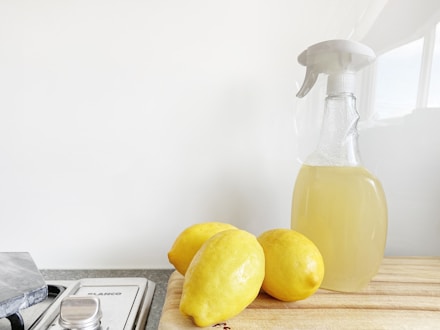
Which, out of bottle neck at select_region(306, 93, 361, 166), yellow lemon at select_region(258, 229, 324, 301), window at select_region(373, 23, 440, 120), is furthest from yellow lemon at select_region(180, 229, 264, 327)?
window at select_region(373, 23, 440, 120)

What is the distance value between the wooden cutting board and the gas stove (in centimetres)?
5

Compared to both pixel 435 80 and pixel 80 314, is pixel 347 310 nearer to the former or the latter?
pixel 80 314

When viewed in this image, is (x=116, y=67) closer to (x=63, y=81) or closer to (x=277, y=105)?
(x=63, y=81)

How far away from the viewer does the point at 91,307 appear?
0.35m

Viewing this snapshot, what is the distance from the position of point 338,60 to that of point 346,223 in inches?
8.7

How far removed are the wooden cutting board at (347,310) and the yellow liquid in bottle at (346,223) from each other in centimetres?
3

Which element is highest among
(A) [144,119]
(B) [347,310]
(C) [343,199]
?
(A) [144,119]

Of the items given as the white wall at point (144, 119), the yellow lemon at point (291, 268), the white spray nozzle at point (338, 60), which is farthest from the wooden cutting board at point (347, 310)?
the white spray nozzle at point (338, 60)

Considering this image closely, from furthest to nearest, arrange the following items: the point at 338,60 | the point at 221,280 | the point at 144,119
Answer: the point at 144,119, the point at 338,60, the point at 221,280

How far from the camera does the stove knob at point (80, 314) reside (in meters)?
0.34

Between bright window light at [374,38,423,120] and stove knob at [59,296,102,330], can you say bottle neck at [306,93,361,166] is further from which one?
stove knob at [59,296,102,330]

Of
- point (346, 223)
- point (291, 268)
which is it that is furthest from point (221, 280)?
point (346, 223)

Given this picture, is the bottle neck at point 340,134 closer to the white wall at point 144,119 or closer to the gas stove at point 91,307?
the white wall at point 144,119

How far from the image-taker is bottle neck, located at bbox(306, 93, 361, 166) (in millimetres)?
448
